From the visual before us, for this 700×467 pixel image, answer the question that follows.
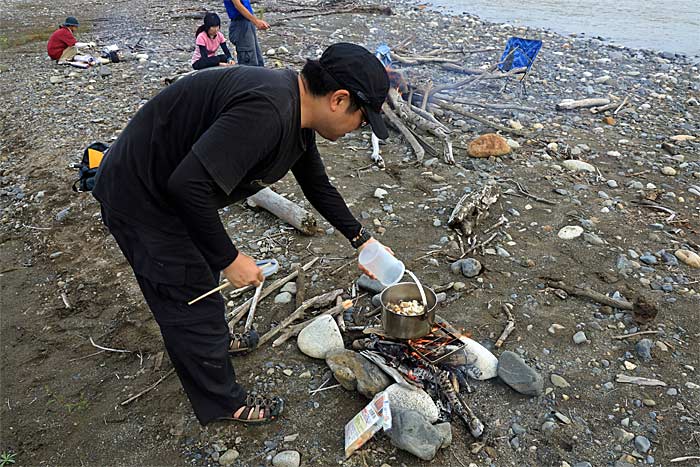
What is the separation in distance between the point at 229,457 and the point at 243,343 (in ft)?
2.63

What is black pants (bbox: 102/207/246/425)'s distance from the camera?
7.35 feet

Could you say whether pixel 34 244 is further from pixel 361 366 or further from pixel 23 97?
pixel 23 97

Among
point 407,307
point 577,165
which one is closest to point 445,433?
point 407,307

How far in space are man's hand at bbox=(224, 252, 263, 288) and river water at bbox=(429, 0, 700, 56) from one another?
43.6 ft

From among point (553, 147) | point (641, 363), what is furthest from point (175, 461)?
point (553, 147)

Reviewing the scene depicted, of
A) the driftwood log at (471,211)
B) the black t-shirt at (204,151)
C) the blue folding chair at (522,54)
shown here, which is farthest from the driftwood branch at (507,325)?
the blue folding chair at (522,54)

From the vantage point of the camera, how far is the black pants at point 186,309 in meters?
2.24

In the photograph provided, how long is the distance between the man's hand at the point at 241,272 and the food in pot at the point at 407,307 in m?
1.12

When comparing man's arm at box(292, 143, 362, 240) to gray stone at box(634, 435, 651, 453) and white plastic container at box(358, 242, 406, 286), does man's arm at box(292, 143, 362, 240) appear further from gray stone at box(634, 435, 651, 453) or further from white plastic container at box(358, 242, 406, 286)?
gray stone at box(634, 435, 651, 453)

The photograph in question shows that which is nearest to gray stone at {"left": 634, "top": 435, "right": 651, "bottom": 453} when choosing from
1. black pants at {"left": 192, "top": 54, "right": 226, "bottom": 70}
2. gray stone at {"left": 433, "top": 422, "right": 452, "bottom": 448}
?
gray stone at {"left": 433, "top": 422, "right": 452, "bottom": 448}

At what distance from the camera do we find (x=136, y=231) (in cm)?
222

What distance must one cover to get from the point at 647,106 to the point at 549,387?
21.4ft

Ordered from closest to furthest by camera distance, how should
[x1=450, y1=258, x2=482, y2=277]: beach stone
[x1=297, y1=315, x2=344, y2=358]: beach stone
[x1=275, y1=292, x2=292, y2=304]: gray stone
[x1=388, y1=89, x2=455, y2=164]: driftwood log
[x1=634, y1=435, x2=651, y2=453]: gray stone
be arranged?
1. [x1=634, y1=435, x2=651, y2=453]: gray stone
2. [x1=297, y1=315, x2=344, y2=358]: beach stone
3. [x1=275, y1=292, x2=292, y2=304]: gray stone
4. [x1=450, y1=258, x2=482, y2=277]: beach stone
5. [x1=388, y1=89, x2=455, y2=164]: driftwood log

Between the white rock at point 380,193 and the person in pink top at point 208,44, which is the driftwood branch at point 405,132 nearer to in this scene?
the white rock at point 380,193
